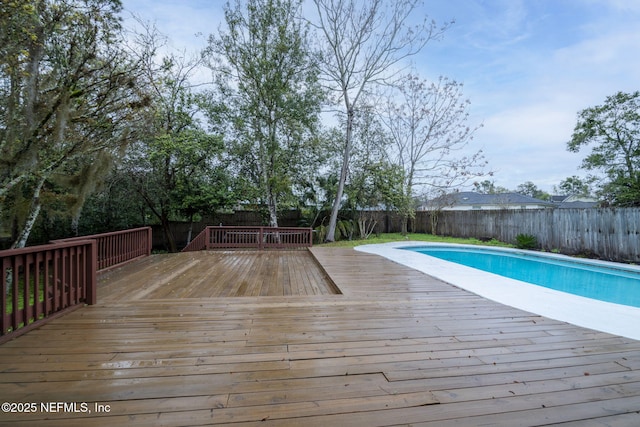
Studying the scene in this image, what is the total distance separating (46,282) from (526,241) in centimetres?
1050

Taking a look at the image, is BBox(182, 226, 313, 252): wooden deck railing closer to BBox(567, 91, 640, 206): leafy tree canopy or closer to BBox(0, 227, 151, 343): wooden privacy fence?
BBox(0, 227, 151, 343): wooden privacy fence

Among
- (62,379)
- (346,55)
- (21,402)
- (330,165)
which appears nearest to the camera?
(21,402)

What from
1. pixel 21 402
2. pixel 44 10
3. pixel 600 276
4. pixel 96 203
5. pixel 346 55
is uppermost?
pixel 346 55

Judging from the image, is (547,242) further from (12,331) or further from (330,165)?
(12,331)

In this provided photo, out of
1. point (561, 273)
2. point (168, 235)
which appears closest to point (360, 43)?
point (561, 273)

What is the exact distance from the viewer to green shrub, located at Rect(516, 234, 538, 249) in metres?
8.20

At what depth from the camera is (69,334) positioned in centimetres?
204

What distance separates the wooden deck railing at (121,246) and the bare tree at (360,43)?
612 centimetres

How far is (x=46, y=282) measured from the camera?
2281 mm

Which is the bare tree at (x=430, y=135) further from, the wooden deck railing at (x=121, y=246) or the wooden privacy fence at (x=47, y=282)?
the wooden privacy fence at (x=47, y=282)

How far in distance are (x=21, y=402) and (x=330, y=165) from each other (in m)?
10.6

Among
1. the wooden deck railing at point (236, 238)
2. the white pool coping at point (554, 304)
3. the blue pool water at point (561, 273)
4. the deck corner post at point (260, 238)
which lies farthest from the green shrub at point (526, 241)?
the deck corner post at point (260, 238)

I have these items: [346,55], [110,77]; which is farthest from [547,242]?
[110,77]

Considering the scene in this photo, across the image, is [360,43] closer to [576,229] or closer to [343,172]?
[343,172]
